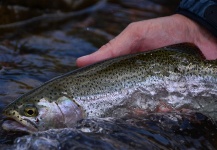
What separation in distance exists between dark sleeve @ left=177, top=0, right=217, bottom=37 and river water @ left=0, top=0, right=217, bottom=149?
3.83ft

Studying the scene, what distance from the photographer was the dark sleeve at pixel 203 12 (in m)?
4.43

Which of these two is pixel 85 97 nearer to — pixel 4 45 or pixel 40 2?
pixel 4 45

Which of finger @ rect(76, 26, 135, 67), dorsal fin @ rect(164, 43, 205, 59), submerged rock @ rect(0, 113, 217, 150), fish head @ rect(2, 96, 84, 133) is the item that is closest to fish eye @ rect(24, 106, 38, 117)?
fish head @ rect(2, 96, 84, 133)

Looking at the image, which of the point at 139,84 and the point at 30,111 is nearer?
the point at 30,111

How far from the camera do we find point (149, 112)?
11.8ft

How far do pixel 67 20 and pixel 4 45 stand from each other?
1.72 m

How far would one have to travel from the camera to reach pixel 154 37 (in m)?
4.19

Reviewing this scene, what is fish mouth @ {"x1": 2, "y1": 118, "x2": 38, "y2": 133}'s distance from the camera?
3.23 metres

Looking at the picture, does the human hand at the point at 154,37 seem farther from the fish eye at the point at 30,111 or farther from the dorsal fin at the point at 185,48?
the fish eye at the point at 30,111

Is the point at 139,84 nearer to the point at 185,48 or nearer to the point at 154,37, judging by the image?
the point at 185,48

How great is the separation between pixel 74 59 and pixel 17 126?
96.0 inches

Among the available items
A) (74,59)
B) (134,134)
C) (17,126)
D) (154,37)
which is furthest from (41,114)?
(74,59)

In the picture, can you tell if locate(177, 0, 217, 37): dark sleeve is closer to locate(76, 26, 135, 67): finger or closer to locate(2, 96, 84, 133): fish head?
locate(76, 26, 135, 67): finger

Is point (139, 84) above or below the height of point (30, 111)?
above
